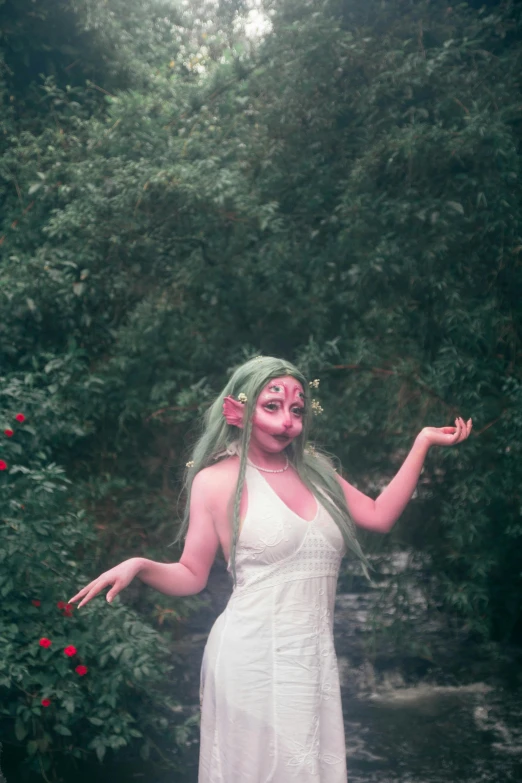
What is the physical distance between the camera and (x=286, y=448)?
2.88 m

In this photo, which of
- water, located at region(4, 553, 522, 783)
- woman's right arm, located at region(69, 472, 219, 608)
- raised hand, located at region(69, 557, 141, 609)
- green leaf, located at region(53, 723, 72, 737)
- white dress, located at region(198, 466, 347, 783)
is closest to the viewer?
raised hand, located at region(69, 557, 141, 609)

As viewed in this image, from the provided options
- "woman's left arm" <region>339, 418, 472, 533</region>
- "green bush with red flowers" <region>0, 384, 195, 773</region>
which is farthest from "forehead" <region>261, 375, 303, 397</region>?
"green bush with red flowers" <region>0, 384, 195, 773</region>

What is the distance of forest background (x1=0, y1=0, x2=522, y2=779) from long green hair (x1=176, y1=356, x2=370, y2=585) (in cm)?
181

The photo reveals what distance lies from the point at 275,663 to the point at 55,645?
74.3 inches

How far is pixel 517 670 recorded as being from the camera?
6.01 meters

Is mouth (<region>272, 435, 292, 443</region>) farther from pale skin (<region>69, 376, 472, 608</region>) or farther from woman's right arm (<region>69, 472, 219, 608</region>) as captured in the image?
woman's right arm (<region>69, 472, 219, 608</region>)

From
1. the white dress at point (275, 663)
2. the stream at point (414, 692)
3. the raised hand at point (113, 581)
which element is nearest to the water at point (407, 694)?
the stream at point (414, 692)

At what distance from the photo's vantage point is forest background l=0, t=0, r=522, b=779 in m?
4.83

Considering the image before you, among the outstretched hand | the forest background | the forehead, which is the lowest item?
the outstretched hand

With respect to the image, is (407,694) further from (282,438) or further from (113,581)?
(113,581)

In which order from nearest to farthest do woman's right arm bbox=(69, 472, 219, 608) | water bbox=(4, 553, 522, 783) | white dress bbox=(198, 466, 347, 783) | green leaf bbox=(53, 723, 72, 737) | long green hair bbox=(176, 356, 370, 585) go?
1. white dress bbox=(198, 466, 347, 783)
2. woman's right arm bbox=(69, 472, 219, 608)
3. long green hair bbox=(176, 356, 370, 585)
4. green leaf bbox=(53, 723, 72, 737)
5. water bbox=(4, 553, 522, 783)

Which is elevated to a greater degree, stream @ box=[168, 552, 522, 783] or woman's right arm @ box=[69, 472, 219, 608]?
woman's right arm @ box=[69, 472, 219, 608]

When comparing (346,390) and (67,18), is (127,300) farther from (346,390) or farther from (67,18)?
(67,18)

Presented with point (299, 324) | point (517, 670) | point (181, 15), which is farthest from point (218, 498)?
point (181, 15)
